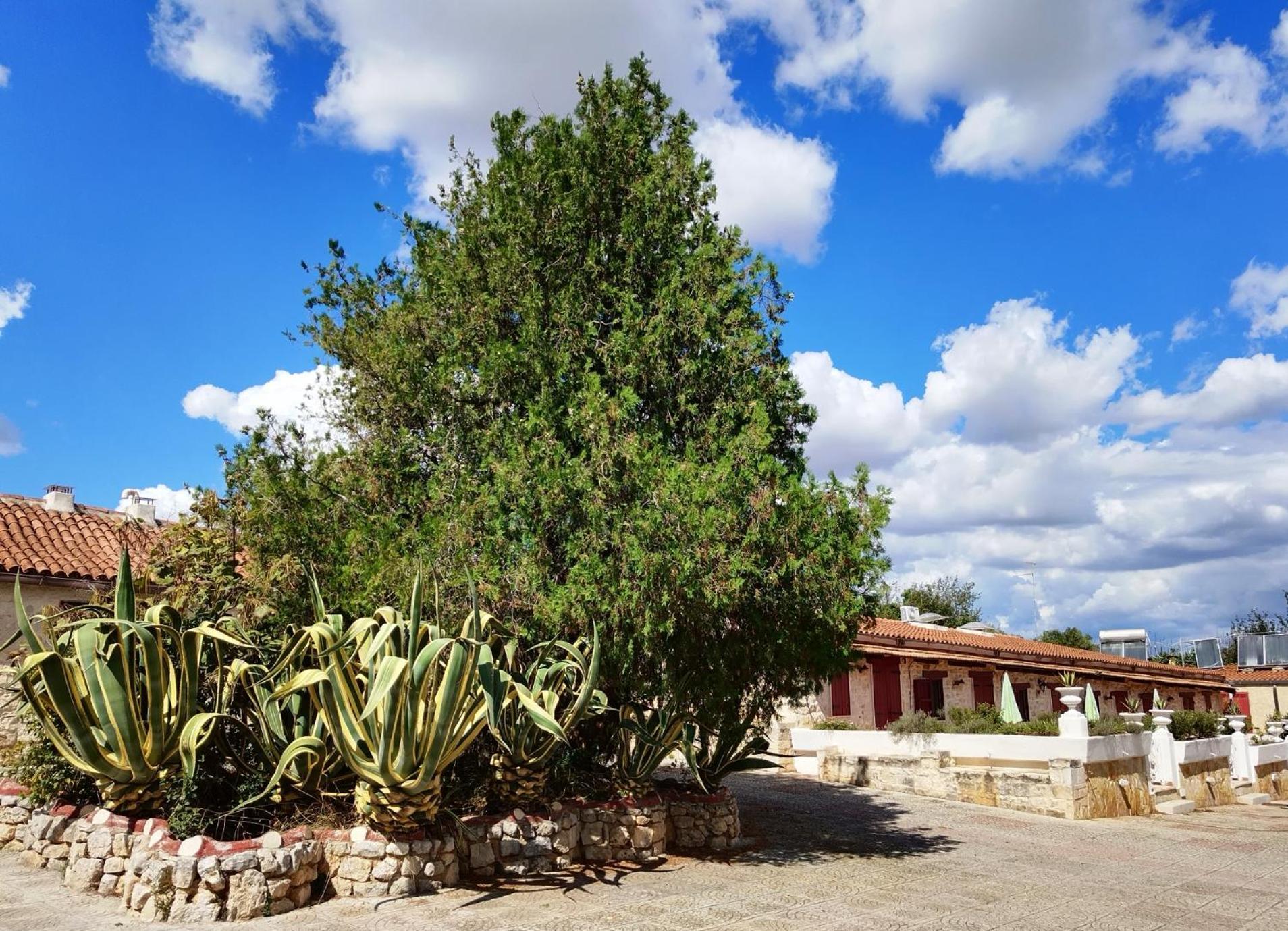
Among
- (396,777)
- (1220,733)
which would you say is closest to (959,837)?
(396,777)

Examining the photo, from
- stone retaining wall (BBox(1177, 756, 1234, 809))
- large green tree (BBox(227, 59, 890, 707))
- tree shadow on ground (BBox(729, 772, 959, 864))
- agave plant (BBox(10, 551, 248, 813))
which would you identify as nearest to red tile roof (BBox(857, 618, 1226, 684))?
tree shadow on ground (BBox(729, 772, 959, 864))

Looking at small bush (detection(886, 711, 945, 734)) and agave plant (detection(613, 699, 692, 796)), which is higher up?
small bush (detection(886, 711, 945, 734))

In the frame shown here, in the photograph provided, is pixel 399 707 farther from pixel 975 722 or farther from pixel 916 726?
pixel 975 722

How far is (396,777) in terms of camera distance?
7672 mm

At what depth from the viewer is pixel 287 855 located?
24.8ft

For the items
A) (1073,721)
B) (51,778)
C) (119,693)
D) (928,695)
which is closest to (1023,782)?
(1073,721)

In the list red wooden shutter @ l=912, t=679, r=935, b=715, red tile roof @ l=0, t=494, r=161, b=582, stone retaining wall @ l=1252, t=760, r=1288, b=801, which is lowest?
stone retaining wall @ l=1252, t=760, r=1288, b=801

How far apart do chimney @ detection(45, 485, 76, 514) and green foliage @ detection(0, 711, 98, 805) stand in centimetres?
881

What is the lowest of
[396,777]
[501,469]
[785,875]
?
[785,875]

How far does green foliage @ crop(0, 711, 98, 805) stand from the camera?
364 inches

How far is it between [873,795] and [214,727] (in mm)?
10860

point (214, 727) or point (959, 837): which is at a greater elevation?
point (214, 727)

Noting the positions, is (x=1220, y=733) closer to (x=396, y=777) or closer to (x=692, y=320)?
(x=692, y=320)

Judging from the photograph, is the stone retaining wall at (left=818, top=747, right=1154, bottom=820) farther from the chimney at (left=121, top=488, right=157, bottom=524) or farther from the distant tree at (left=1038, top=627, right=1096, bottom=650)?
the distant tree at (left=1038, top=627, right=1096, bottom=650)
